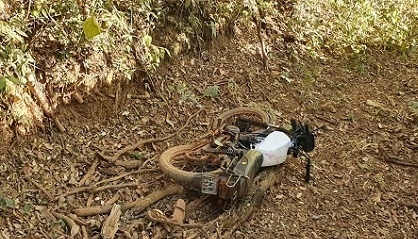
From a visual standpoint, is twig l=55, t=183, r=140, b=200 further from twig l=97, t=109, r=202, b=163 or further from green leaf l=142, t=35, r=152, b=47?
green leaf l=142, t=35, r=152, b=47

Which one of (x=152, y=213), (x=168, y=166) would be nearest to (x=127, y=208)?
(x=152, y=213)

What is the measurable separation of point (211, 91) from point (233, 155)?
3.92ft

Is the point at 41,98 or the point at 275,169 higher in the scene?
the point at 41,98

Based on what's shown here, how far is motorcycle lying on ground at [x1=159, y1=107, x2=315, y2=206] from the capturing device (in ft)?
10.2

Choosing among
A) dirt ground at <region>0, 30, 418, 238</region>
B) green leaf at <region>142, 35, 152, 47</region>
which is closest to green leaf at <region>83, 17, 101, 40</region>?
dirt ground at <region>0, 30, 418, 238</region>

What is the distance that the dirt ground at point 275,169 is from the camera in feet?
10.3

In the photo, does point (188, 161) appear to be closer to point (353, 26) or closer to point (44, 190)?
point (44, 190)

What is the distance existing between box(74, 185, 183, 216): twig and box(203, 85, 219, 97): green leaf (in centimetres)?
129

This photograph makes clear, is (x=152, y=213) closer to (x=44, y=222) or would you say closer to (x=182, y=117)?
(x=44, y=222)

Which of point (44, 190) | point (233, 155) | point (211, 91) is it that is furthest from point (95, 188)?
point (211, 91)

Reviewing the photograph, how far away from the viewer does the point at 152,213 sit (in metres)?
3.10

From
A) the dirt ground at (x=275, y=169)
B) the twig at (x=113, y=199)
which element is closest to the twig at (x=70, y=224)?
the dirt ground at (x=275, y=169)

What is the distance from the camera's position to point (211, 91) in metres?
4.44

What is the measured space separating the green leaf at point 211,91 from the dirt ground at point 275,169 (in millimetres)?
44
